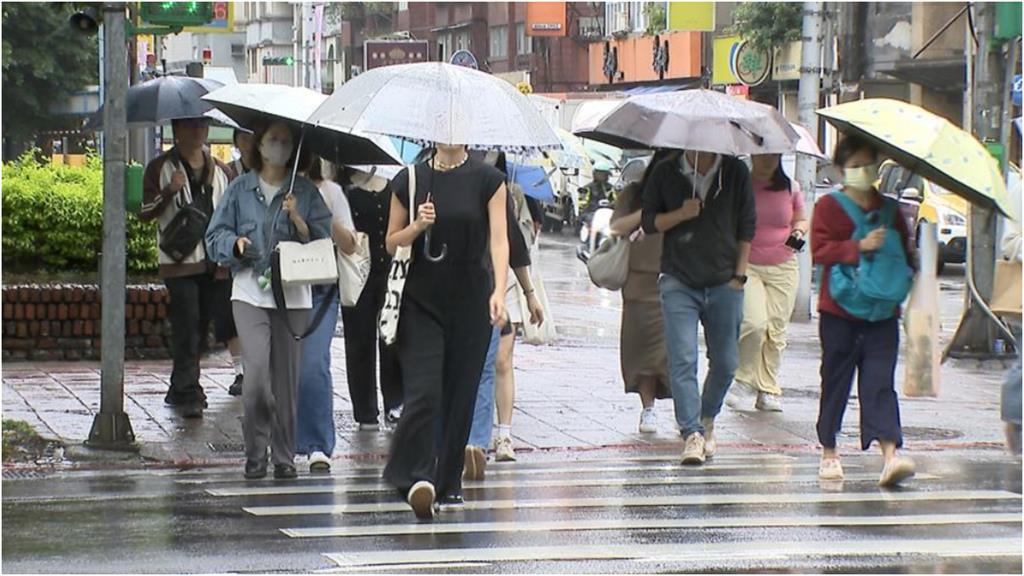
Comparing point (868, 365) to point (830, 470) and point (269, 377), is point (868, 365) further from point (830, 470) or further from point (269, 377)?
point (269, 377)

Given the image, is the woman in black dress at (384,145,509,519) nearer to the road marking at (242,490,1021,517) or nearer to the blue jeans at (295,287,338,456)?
the road marking at (242,490,1021,517)

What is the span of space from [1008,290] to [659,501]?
190cm

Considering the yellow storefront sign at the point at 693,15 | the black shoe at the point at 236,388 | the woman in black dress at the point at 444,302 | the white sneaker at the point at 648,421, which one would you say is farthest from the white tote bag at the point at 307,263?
the yellow storefront sign at the point at 693,15

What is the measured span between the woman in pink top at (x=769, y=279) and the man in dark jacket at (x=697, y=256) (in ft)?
5.46

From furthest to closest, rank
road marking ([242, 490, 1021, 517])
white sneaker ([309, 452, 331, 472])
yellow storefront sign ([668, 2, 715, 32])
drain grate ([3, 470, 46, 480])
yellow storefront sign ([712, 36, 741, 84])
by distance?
yellow storefront sign ([712, 36, 741, 84]) < yellow storefront sign ([668, 2, 715, 32]) < white sneaker ([309, 452, 331, 472]) < drain grate ([3, 470, 46, 480]) < road marking ([242, 490, 1021, 517])

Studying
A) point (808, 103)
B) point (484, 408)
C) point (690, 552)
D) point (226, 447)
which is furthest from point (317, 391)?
point (808, 103)

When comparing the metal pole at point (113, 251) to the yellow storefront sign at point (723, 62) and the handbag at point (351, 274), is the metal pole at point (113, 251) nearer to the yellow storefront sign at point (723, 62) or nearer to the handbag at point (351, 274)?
the handbag at point (351, 274)

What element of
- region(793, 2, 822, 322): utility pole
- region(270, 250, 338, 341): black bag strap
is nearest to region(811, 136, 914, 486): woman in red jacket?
region(270, 250, 338, 341): black bag strap

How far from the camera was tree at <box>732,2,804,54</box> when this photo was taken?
47.6 meters

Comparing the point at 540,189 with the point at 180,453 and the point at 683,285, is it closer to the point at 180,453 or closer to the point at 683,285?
the point at 683,285

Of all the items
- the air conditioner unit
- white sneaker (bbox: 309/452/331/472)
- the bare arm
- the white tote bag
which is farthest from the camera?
Answer: the air conditioner unit

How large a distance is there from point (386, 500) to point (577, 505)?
0.92 meters

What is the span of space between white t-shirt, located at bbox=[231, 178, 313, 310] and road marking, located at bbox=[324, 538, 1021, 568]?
2.51 meters

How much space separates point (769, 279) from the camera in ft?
43.4
